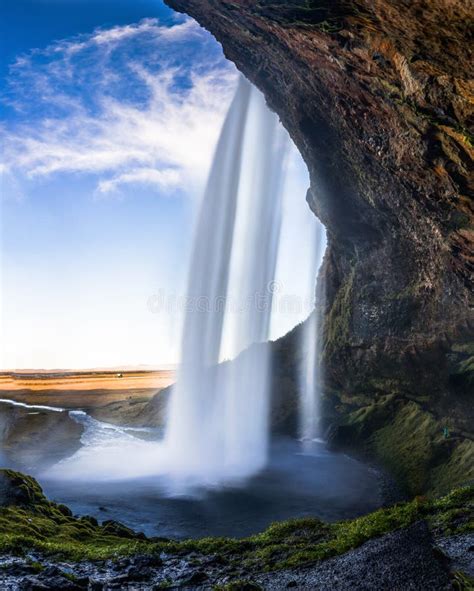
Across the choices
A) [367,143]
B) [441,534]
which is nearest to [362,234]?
[367,143]

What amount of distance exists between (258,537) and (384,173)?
23.4m

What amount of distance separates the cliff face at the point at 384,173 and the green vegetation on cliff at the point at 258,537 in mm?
12328

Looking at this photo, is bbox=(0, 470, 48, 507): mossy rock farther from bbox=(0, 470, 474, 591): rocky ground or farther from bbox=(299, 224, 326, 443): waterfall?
bbox=(299, 224, 326, 443): waterfall

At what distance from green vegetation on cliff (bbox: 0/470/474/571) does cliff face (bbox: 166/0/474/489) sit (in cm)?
1233

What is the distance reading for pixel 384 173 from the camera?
29656 millimetres

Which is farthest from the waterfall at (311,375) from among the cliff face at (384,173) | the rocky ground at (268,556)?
the rocky ground at (268,556)

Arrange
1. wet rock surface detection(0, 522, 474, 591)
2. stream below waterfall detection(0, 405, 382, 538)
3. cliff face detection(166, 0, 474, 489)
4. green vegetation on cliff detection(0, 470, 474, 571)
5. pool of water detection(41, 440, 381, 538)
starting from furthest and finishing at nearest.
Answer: stream below waterfall detection(0, 405, 382, 538) → pool of water detection(41, 440, 381, 538) → cliff face detection(166, 0, 474, 489) → green vegetation on cliff detection(0, 470, 474, 571) → wet rock surface detection(0, 522, 474, 591)

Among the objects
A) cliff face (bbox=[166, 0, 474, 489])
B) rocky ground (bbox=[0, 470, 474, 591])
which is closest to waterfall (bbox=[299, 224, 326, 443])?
cliff face (bbox=[166, 0, 474, 489])

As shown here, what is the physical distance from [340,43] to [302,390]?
35.8 metres

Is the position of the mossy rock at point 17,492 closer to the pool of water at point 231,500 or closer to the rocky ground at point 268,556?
the rocky ground at point 268,556

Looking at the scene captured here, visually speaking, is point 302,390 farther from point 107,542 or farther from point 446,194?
point 107,542

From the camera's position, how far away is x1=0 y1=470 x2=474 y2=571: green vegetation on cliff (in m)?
13.4

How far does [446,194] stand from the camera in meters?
24.7

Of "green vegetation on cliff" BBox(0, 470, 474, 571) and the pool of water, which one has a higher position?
"green vegetation on cliff" BBox(0, 470, 474, 571)
